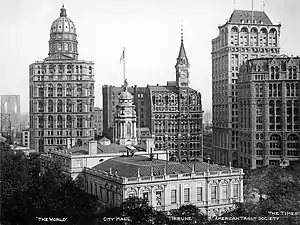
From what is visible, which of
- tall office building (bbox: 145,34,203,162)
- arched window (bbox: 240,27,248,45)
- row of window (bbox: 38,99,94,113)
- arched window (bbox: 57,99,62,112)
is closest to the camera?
row of window (bbox: 38,99,94,113)

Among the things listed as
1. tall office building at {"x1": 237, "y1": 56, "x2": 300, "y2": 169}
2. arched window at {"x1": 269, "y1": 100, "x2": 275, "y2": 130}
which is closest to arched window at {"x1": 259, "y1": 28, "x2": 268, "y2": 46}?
tall office building at {"x1": 237, "y1": 56, "x2": 300, "y2": 169}

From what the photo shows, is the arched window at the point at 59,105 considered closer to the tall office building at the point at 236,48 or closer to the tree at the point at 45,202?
the tall office building at the point at 236,48

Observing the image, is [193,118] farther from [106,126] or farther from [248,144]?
[106,126]

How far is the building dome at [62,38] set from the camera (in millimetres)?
141125

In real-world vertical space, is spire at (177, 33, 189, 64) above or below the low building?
above

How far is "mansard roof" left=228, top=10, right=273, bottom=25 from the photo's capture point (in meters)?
136

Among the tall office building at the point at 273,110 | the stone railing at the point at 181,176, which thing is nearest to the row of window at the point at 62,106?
the tall office building at the point at 273,110

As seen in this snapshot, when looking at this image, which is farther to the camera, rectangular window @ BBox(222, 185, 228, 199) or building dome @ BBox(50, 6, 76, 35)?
building dome @ BBox(50, 6, 76, 35)

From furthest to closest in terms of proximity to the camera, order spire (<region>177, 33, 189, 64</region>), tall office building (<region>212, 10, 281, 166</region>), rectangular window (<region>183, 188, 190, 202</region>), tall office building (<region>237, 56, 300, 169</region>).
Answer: spire (<region>177, 33, 189, 64</region>) → tall office building (<region>212, 10, 281, 166</region>) → tall office building (<region>237, 56, 300, 169</region>) → rectangular window (<region>183, 188, 190, 202</region>)

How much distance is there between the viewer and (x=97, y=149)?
86188 millimetres

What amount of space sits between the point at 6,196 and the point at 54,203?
23.9 ft

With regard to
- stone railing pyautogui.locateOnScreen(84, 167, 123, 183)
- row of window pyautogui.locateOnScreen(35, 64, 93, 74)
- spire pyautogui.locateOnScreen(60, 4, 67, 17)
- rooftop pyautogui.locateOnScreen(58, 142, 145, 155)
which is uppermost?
spire pyautogui.locateOnScreen(60, 4, 67, 17)

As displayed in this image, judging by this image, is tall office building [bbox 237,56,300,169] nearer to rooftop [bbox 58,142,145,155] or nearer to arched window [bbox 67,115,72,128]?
rooftop [bbox 58,142,145,155]

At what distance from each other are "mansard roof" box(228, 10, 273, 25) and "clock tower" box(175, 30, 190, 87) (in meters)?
24.9
